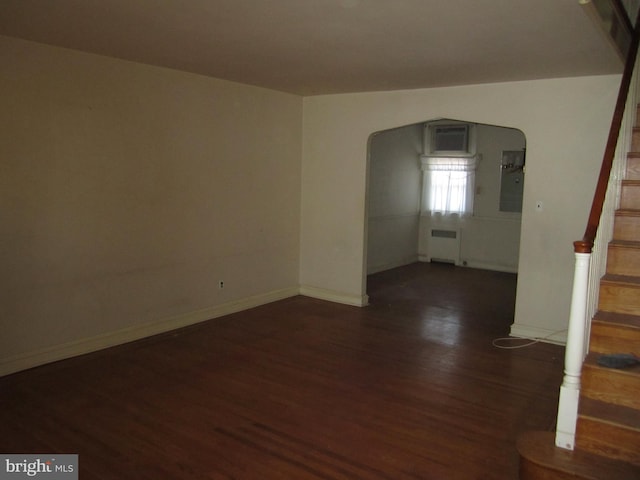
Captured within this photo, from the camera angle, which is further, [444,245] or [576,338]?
[444,245]

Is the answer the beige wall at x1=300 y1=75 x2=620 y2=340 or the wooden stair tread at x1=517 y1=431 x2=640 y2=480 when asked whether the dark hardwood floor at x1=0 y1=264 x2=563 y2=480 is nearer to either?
the wooden stair tread at x1=517 y1=431 x2=640 y2=480

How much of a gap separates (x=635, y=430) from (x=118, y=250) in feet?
13.2

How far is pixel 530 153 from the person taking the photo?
4941mm

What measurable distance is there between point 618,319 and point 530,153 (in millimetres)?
2376

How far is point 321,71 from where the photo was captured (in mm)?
4750

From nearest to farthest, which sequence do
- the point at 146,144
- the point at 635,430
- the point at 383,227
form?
1. the point at 635,430
2. the point at 146,144
3. the point at 383,227

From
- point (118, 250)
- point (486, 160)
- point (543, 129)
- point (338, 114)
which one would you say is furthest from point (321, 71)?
point (486, 160)

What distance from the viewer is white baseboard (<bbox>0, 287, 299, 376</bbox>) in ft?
13.0

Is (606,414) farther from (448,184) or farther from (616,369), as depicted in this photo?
(448,184)

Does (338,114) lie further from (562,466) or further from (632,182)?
(562,466)

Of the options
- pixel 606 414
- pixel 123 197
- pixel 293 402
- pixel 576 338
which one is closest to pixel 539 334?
pixel 606 414

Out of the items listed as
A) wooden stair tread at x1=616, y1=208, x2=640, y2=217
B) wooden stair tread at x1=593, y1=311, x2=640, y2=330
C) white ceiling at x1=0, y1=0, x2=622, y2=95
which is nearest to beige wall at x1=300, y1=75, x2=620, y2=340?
white ceiling at x1=0, y1=0, x2=622, y2=95

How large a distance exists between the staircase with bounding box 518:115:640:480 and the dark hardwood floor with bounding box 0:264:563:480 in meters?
0.28

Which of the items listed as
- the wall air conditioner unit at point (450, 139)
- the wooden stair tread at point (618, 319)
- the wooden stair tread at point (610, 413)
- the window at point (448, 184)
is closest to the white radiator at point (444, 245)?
the window at point (448, 184)
